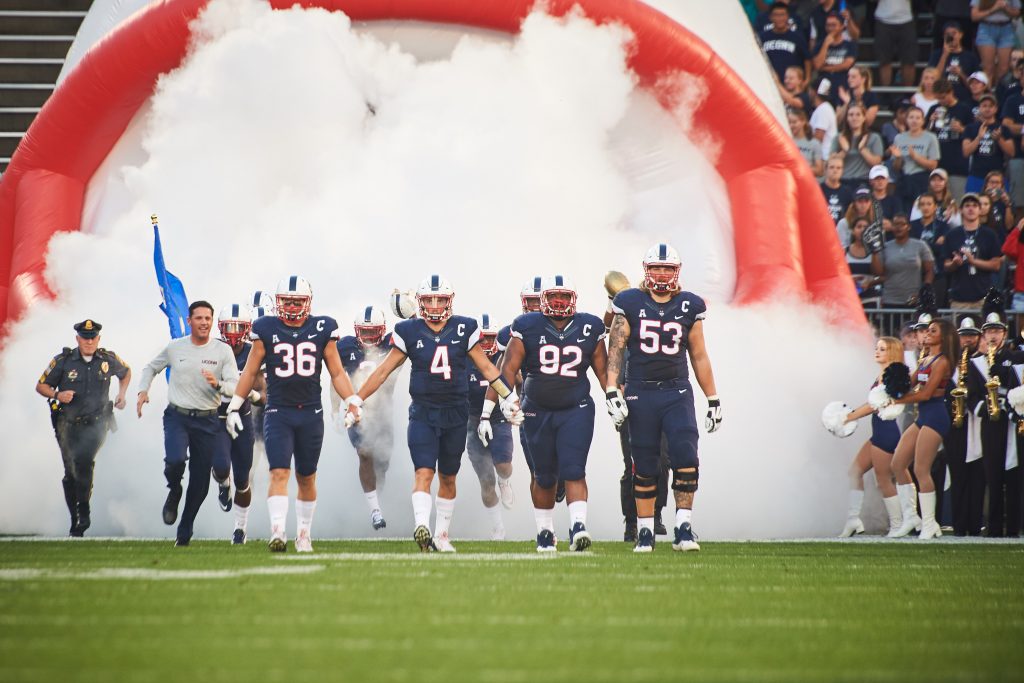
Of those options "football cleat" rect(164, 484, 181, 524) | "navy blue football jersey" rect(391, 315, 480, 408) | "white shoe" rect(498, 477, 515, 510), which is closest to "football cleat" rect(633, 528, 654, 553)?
"navy blue football jersey" rect(391, 315, 480, 408)

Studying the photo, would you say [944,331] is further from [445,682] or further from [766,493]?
[445,682]

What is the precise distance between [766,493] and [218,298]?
4.70 metres

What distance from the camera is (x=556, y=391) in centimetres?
822

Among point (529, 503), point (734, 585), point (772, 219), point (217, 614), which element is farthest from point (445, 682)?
point (772, 219)

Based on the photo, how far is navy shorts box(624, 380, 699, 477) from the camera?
796cm

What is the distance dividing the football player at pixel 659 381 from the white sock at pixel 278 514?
6.55 feet

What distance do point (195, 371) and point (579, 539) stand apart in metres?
2.79

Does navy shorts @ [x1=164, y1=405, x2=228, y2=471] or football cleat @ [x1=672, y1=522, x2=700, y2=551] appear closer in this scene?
football cleat @ [x1=672, y1=522, x2=700, y2=551]

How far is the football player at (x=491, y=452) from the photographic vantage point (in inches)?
400

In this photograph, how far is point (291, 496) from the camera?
35.0 feet

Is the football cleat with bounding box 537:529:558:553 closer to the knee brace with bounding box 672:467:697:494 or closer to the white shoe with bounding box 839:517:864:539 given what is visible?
the knee brace with bounding box 672:467:697:494

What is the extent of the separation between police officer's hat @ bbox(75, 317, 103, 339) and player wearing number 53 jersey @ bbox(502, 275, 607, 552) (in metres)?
3.67

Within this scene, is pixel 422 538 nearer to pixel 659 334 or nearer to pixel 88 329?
pixel 659 334

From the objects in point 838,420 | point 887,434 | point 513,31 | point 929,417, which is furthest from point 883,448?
point 513,31
